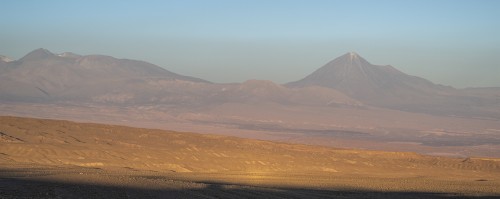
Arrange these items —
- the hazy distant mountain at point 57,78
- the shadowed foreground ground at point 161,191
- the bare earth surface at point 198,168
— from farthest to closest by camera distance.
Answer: the hazy distant mountain at point 57,78 → the bare earth surface at point 198,168 → the shadowed foreground ground at point 161,191

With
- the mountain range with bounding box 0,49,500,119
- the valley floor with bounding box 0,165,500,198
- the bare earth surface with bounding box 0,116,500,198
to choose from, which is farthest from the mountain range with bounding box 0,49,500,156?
the valley floor with bounding box 0,165,500,198

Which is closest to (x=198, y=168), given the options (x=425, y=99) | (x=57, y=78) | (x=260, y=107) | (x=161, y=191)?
(x=161, y=191)

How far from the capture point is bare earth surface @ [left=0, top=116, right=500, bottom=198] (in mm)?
21172

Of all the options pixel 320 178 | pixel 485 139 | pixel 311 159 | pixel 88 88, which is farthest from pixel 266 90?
pixel 320 178

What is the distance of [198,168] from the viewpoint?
1358 inches

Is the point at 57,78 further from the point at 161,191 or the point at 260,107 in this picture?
the point at 161,191

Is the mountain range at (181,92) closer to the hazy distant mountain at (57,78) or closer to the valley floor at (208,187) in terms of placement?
the hazy distant mountain at (57,78)

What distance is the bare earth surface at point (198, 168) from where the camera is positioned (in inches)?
834

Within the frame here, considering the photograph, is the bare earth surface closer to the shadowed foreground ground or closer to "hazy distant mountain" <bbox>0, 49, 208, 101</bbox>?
the shadowed foreground ground

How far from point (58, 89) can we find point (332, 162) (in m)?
130

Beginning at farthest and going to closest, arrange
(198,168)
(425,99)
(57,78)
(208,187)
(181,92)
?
(425,99), (57,78), (181,92), (198,168), (208,187)

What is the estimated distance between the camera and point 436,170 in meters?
41.5

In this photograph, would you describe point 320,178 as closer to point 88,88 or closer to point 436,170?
point 436,170

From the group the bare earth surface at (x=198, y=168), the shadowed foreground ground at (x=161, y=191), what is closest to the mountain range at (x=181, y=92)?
the bare earth surface at (x=198, y=168)
